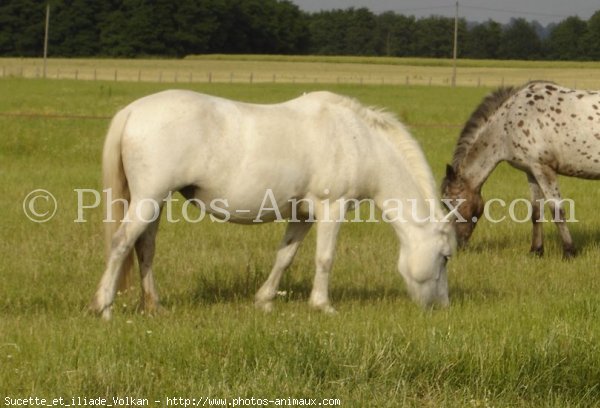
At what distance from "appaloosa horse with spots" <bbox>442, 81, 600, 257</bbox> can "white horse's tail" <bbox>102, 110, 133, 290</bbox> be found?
15.0ft

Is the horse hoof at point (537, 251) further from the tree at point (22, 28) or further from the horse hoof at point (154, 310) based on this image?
the tree at point (22, 28)

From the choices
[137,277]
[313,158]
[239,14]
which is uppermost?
[239,14]

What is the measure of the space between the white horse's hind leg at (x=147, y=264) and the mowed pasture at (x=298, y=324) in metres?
0.14

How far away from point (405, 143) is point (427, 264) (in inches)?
40.0

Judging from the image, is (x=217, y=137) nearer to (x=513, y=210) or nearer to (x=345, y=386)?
(x=345, y=386)

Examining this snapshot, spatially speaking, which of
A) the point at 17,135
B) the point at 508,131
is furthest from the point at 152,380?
the point at 17,135

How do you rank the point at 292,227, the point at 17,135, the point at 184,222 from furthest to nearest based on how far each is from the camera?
the point at 17,135 < the point at 184,222 < the point at 292,227

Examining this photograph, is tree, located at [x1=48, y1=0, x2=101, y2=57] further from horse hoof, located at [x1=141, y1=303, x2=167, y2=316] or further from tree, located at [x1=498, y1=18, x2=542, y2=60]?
horse hoof, located at [x1=141, y1=303, x2=167, y2=316]

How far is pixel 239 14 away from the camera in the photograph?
360ft

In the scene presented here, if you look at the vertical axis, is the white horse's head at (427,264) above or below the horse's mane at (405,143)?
below

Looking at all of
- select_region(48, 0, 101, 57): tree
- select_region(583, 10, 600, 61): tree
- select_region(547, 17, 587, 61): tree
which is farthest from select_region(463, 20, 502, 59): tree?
select_region(48, 0, 101, 57): tree

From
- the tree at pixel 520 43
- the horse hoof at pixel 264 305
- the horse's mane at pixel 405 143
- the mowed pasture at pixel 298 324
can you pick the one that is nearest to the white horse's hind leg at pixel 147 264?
the mowed pasture at pixel 298 324

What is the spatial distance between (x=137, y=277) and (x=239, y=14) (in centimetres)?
10331

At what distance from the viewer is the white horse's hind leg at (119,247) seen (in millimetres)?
6953
